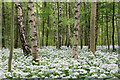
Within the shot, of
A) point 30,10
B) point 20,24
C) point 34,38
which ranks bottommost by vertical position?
point 34,38

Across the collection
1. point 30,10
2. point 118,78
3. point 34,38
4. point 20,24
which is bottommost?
point 118,78

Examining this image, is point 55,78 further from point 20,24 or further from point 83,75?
point 20,24

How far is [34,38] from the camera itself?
21.9 ft

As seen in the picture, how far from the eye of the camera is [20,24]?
345 inches

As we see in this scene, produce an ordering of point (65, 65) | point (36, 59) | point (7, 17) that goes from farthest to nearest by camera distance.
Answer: point (7, 17), point (36, 59), point (65, 65)

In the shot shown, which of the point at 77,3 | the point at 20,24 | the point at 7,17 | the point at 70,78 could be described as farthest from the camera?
the point at 7,17

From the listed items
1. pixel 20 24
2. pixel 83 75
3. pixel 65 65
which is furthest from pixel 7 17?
pixel 83 75

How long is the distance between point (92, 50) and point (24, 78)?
528 centimetres

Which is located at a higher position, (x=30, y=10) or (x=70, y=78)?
(x=30, y=10)

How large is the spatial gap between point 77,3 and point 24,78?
4.56 m

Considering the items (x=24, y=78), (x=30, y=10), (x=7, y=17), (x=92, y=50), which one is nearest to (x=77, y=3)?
(x=30, y=10)

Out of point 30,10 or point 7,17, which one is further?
point 7,17

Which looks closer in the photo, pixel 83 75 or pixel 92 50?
pixel 83 75

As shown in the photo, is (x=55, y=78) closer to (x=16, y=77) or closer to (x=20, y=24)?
(x=16, y=77)
